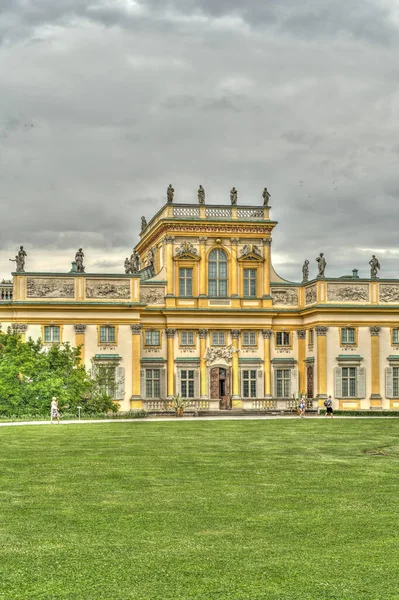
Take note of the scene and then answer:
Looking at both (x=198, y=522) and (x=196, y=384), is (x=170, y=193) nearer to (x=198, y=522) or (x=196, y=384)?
(x=196, y=384)

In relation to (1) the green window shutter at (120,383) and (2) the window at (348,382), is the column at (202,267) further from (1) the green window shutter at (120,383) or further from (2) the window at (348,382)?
(2) the window at (348,382)

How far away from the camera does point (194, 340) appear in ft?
198

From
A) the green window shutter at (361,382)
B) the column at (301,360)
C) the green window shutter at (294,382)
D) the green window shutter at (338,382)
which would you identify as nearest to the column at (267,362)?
the green window shutter at (294,382)

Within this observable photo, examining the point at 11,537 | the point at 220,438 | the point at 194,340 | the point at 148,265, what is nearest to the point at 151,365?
the point at 194,340

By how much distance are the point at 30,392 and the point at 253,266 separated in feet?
64.1

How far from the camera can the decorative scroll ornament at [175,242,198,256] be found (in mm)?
59656

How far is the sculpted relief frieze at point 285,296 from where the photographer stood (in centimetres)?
6225

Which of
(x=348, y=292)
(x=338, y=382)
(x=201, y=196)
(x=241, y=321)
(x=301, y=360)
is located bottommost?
(x=338, y=382)

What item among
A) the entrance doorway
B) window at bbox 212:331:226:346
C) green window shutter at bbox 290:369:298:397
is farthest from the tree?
green window shutter at bbox 290:369:298:397

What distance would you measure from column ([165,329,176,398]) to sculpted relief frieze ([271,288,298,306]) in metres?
8.18

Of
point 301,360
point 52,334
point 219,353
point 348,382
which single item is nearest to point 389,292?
point 348,382

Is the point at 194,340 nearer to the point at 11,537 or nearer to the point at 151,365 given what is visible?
the point at 151,365

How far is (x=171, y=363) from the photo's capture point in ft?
195

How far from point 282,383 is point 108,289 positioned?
1467 centimetres
